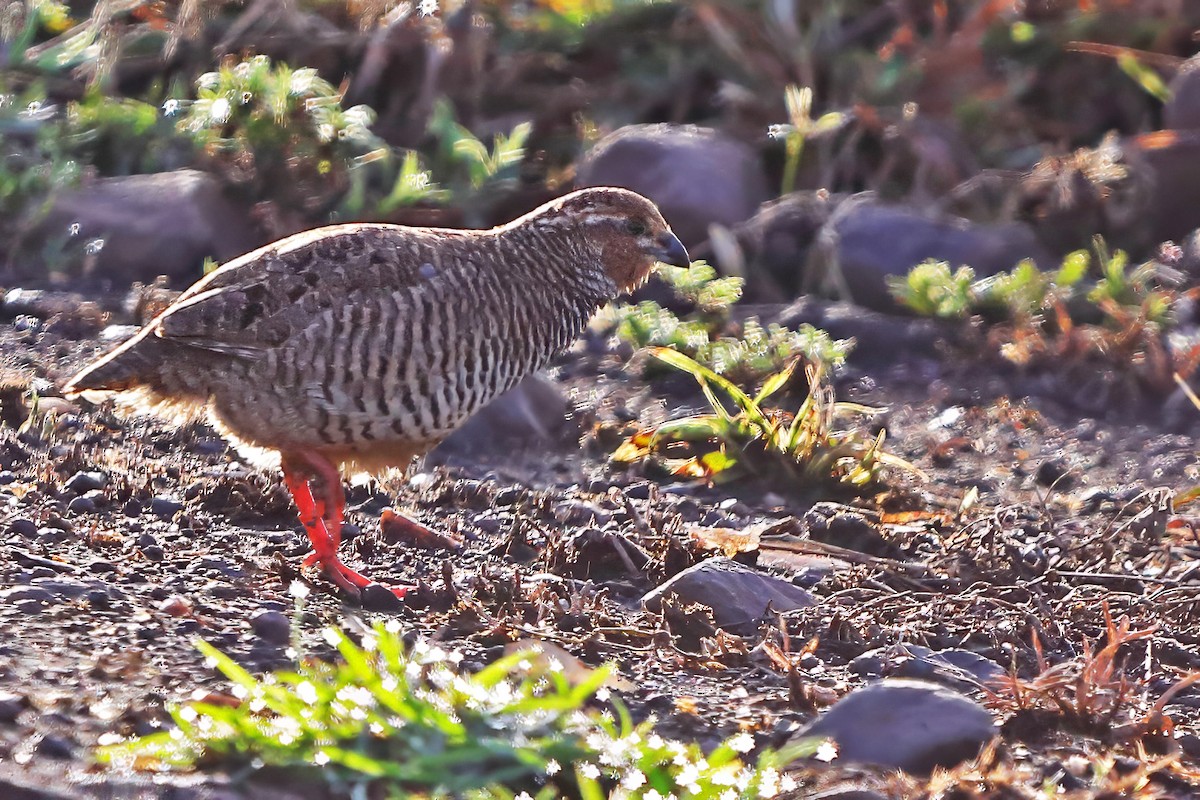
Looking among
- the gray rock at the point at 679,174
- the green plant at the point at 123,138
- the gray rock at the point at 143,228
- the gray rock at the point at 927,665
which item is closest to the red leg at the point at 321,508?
the gray rock at the point at 927,665

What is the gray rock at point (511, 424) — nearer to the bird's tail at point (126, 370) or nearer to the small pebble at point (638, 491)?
the small pebble at point (638, 491)

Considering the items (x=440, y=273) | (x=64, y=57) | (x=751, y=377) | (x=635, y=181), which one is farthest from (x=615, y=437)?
(x=64, y=57)

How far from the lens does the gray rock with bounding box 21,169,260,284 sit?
7.62 m

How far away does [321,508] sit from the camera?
4.88 m

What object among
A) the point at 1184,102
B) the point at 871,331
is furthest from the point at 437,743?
the point at 1184,102

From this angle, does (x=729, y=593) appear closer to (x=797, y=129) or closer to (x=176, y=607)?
(x=176, y=607)

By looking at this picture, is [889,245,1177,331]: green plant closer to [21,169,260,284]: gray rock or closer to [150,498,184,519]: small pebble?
[21,169,260,284]: gray rock

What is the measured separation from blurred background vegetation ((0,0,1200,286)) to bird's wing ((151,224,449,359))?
9.32 feet

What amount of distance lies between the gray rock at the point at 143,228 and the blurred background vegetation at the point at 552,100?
0.04 m

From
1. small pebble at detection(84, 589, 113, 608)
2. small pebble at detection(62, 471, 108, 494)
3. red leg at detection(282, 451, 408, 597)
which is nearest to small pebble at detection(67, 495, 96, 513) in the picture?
small pebble at detection(62, 471, 108, 494)

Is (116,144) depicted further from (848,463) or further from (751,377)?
(848,463)

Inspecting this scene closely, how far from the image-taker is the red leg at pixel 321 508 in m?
4.69

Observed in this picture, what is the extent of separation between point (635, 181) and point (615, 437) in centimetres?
213

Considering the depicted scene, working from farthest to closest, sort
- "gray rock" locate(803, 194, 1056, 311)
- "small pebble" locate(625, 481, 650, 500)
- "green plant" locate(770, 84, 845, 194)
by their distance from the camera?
"green plant" locate(770, 84, 845, 194) < "gray rock" locate(803, 194, 1056, 311) < "small pebble" locate(625, 481, 650, 500)
